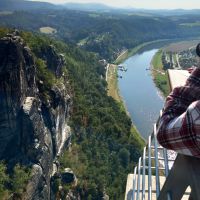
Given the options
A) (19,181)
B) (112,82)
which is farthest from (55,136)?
(112,82)

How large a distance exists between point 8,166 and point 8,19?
95.7 m

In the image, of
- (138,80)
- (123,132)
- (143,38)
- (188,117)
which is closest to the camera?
(188,117)

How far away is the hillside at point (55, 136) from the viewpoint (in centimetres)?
1477

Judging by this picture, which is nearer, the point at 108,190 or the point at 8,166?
the point at 8,166

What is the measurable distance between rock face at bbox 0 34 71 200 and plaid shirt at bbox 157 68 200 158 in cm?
1341

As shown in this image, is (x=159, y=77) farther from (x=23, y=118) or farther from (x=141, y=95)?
(x=23, y=118)

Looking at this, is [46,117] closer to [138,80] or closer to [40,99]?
[40,99]

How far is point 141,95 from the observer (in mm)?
42875

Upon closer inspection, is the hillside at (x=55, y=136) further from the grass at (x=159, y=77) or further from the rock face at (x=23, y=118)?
the grass at (x=159, y=77)

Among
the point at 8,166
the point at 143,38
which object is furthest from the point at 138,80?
the point at 143,38

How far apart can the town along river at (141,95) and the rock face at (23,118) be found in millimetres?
15724

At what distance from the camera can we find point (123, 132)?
27.8m

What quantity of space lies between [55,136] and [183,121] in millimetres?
17179

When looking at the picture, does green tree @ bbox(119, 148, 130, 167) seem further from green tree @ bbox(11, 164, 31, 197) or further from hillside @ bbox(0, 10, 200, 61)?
hillside @ bbox(0, 10, 200, 61)
